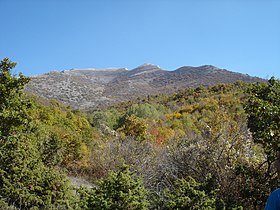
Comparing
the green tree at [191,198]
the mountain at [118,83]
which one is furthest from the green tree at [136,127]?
the mountain at [118,83]

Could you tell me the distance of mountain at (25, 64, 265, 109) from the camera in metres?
65.5

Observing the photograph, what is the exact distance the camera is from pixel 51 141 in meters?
15.7

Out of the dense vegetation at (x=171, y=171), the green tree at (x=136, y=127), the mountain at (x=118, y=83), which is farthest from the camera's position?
the mountain at (x=118, y=83)

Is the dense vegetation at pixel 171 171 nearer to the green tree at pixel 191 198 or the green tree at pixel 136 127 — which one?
the green tree at pixel 191 198

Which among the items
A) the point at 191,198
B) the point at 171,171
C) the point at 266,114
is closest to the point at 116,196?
the point at 191,198

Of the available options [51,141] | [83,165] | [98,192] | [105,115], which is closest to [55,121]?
[83,165]

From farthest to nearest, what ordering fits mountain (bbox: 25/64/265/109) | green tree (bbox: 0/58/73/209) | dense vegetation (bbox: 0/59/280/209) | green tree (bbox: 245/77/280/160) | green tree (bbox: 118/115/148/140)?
mountain (bbox: 25/64/265/109) < green tree (bbox: 118/115/148/140) < green tree (bbox: 0/58/73/209) < green tree (bbox: 245/77/280/160) < dense vegetation (bbox: 0/59/280/209)

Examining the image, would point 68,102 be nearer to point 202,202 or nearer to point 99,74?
point 99,74

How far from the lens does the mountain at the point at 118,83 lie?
215 ft

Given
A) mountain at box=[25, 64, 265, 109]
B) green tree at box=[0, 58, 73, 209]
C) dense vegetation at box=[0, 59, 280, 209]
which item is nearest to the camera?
dense vegetation at box=[0, 59, 280, 209]

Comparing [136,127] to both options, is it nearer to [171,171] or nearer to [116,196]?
[171,171]

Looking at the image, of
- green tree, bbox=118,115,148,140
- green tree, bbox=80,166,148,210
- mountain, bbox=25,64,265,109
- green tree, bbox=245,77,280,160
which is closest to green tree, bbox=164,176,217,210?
green tree, bbox=80,166,148,210

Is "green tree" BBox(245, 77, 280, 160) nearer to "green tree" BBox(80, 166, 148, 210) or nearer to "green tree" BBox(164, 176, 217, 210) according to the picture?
"green tree" BBox(164, 176, 217, 210)

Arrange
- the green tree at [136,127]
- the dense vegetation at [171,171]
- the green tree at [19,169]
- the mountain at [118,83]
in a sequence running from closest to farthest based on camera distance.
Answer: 1. the dense vegetation at [171,171]
2. the green tree at [19,169]
3. the green tree at [136,127]
4. the mountain at [118,83]
